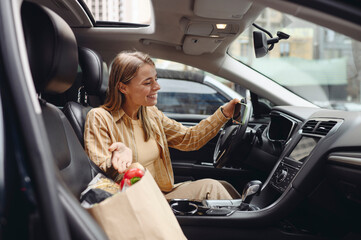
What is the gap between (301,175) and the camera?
1.79 m

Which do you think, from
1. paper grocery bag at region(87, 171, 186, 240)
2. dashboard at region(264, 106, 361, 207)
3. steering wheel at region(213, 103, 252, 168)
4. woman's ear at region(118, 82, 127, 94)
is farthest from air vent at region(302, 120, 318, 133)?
paper grocery bag at region(87, 171, 186, 240)

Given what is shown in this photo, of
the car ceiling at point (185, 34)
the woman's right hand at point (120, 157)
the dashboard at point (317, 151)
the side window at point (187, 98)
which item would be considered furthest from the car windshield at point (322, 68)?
the woman's right hand at point (120, 157)

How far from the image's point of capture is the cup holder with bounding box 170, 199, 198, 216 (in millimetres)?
1893

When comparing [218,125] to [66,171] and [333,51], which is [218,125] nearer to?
[66,171]

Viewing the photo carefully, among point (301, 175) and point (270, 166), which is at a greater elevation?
point (301, 175)

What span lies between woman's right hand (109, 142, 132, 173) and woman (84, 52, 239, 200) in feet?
0.68

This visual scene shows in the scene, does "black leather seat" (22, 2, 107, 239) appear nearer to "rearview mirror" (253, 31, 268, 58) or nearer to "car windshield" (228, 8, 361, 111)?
"rearview mirror" (253, 31, 268, 58)

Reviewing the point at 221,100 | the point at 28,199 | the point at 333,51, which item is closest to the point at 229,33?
the point at 221,100

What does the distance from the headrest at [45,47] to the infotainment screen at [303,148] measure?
1.27 metres

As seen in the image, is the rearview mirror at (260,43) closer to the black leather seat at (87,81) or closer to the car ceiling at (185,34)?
the car ceiling at (185,34)

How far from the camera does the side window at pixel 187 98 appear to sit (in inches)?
125

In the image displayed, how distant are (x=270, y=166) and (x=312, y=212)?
0.62 metres

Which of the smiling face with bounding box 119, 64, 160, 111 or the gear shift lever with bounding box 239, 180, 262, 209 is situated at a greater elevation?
the smiling face with bounding box 119, 64, 160, 111

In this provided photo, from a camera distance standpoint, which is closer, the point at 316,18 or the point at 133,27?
the point at 316,18
